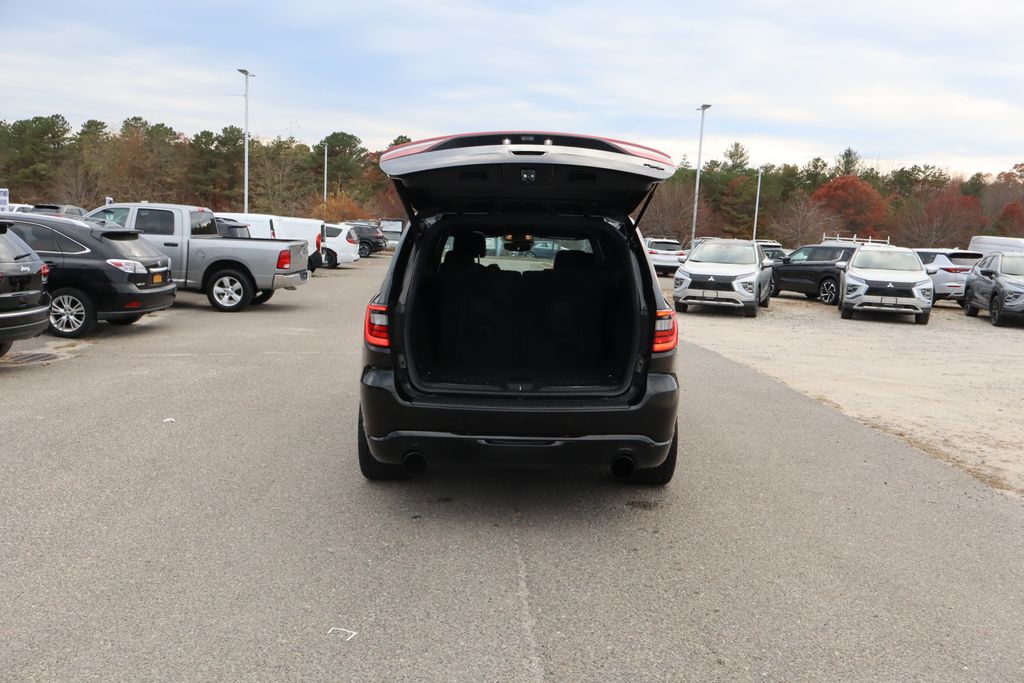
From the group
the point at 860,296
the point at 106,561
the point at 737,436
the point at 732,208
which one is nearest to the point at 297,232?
the point at 860,296

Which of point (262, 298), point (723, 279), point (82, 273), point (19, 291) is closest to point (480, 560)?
point (19, 291)

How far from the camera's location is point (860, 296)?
686 inches

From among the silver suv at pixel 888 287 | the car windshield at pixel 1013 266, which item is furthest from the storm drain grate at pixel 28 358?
the car windshield at pixel 1013 266

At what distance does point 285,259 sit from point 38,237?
4739 mm

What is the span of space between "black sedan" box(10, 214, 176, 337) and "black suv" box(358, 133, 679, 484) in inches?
295

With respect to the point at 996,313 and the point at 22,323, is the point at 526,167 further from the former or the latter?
the point at 996,313

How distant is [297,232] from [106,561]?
75.8 feet

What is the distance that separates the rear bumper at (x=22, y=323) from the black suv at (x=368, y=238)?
3398 cm

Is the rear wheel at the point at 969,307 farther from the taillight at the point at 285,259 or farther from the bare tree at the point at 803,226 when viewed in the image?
the bare tree at the point at 803,226

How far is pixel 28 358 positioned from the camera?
9633 mm

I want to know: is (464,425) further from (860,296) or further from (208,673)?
(860,296)

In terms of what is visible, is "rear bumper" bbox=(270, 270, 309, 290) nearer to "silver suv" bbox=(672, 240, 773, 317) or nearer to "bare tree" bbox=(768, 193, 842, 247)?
"silver suv" bbox=(672, 240, 773, 317)

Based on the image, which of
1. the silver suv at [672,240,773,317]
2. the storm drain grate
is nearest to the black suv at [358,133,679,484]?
the storm drain grate

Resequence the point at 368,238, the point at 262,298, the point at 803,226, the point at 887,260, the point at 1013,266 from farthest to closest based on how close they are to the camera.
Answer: the point at 803,226 → the point at 368,238 → the point at 887,260 → the point at 1013,266 → the point at 262,298
